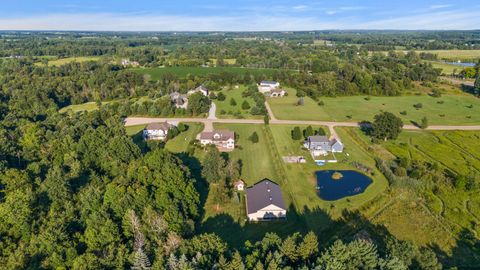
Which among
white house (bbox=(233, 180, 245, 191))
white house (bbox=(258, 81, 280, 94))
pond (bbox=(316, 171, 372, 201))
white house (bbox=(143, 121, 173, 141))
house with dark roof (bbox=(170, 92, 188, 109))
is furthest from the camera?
white house (bbox=(258, 81, 280, 94))

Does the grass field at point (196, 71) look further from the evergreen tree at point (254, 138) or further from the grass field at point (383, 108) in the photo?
the evergreen tree at point (254, 138)

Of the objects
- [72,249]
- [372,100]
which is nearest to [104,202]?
[72,249]

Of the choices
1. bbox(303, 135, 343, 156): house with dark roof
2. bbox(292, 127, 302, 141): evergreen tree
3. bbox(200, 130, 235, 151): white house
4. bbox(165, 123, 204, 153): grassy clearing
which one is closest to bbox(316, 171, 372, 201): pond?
bbox(303, 135, 343, 156): house with dark roof

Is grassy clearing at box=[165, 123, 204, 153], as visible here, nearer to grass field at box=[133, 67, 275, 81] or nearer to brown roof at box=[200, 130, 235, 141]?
brown roof at box=[200, 130, 235, 141]

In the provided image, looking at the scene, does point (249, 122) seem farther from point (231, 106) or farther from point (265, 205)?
point (265, 205)

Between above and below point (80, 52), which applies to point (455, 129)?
below

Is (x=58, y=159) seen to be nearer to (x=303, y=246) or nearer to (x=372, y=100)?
(x=303, y=246)
